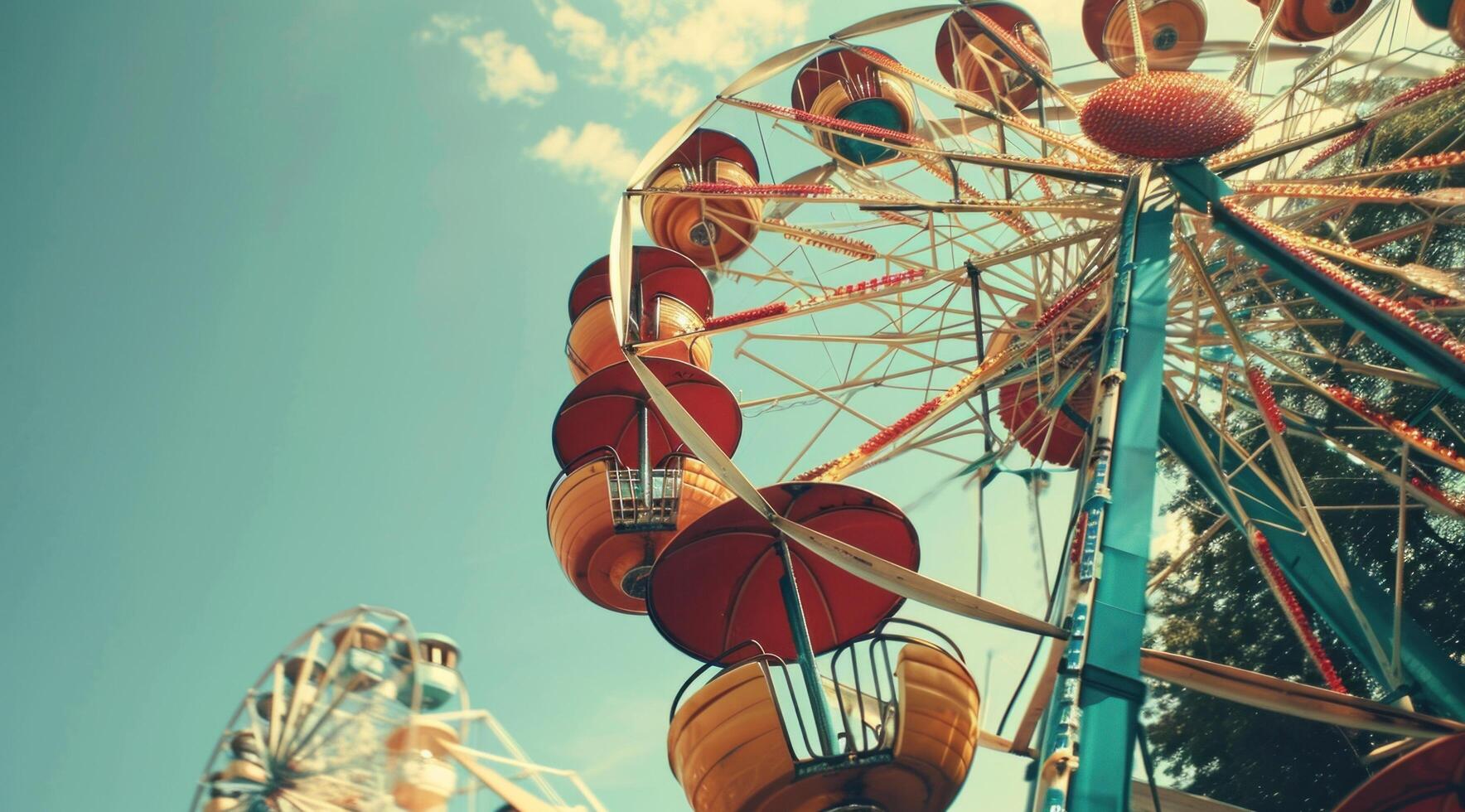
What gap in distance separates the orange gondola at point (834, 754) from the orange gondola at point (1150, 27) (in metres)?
7.67

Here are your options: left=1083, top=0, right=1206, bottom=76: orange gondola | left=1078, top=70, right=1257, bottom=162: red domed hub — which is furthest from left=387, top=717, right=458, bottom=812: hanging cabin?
left=1083, top=0, right=1206, bottom=76: orange gondola

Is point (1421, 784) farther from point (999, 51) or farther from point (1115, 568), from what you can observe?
point (999, 51)

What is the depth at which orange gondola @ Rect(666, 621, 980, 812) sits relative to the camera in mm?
7738

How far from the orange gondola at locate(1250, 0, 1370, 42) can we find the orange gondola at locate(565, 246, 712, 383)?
7210 mm

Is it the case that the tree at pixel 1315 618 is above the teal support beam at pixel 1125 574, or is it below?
above

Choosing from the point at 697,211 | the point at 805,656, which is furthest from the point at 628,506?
the point at 697,211

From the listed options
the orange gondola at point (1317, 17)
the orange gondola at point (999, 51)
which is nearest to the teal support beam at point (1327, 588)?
the orange gondola at point (999, 51)

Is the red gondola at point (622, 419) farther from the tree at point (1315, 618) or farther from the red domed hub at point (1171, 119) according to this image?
the tree at point (1315, 618)

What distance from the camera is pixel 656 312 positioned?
1406 cm

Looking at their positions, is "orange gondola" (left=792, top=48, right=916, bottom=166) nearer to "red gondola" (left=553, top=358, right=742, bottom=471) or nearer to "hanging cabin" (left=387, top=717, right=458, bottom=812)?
"red gondola" (left=553, top=358, right=742, bottom=471)

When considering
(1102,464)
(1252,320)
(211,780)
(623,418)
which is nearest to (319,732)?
(211,780)

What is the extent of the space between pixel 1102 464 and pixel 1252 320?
4.67m

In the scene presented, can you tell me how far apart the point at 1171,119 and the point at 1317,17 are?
20.0 ft

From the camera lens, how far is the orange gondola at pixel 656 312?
46.5ft
